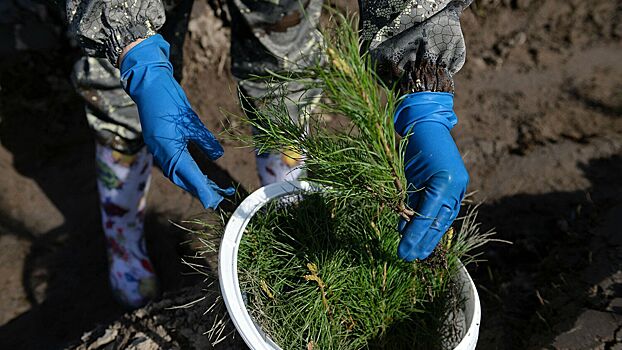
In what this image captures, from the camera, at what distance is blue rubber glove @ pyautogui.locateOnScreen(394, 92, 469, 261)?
110 cm

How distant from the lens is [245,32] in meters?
1.81

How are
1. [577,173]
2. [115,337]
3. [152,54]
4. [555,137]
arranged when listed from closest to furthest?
[152,54], [115,337], [577,173], [555,137]

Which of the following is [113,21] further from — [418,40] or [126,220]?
[126,220]

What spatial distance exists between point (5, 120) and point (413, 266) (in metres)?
2.31

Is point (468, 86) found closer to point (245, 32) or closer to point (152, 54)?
point (245, 32)

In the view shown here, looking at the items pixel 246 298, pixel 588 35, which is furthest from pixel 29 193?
pixel 588 35

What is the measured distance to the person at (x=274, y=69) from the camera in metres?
1.13

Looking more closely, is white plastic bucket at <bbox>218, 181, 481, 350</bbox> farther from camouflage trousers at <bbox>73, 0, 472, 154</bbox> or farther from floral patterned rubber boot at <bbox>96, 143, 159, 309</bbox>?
floral patterned rubber boot at <bbox>96, 143, 159, 309</bbox>

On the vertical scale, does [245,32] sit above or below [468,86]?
above

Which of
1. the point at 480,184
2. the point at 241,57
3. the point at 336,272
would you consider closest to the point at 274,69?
the point at 241,57

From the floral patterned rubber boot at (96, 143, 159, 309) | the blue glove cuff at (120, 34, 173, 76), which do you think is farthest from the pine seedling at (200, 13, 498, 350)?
the floral patterned rubber boot at (96, 143, 159, 309)

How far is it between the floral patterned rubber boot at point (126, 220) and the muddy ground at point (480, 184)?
0.38 feet

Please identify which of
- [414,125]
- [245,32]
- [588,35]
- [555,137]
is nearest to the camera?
[414,125]

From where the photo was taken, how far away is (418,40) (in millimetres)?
1231
